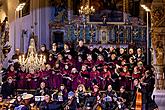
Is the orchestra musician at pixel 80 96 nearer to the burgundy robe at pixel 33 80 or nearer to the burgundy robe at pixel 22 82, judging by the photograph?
the burgundy robe at pixel 33 80

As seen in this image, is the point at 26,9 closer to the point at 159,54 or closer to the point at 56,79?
the point at 56,79

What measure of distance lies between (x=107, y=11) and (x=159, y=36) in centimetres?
1772

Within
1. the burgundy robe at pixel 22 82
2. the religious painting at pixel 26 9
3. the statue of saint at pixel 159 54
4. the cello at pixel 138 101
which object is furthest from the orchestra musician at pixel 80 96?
the religious painting at pixel 26 9

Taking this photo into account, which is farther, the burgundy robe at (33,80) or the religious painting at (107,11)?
the religious painting at (107,11)

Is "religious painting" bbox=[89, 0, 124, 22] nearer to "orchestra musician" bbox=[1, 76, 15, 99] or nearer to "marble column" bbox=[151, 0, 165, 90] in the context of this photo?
"orchestra musician" bbox=[1, 76, 15, 99]

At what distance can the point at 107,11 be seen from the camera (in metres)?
30.5

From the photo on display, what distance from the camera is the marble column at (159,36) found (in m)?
12.8

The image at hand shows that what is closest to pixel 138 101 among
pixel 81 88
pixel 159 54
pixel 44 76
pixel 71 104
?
pixel 81 88

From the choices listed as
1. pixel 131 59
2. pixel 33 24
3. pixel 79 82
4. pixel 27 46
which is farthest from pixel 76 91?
pixel 33 24

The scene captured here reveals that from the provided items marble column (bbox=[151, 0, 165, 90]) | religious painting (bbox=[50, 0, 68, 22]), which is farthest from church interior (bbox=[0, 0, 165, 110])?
religious painting (bbox=[50, 0, 68, 22])

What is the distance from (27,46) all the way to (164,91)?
15.1 metres

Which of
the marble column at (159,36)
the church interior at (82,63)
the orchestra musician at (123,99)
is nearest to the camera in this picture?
the marble column at (159,36)

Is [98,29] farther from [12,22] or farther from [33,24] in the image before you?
[12,22]

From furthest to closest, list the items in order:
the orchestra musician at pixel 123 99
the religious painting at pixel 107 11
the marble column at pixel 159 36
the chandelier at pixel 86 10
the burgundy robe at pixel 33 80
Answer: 1. the religious painting at pixel 107 11
2. the chandelier at pixel 86 10
3. the burgundy robe at pixel 33 80
4. the orchestra musician at pixel 123 99
5. the marble column at pixel 159 36
